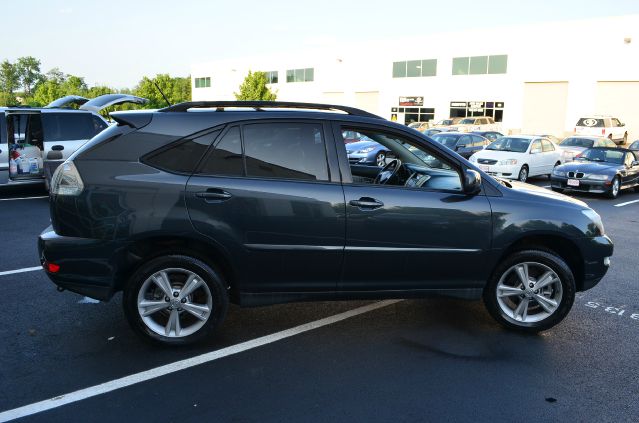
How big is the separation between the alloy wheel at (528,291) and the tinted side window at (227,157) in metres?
2.36

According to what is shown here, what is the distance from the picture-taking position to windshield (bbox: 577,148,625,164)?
14480mm

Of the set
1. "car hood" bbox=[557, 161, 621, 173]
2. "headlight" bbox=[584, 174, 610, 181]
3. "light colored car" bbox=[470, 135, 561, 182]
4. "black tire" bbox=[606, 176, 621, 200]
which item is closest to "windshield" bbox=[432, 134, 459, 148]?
"light colored car" bbox=[470, 135, 561, 182]

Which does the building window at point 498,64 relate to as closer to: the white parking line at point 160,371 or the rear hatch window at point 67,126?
the rear hatch window at point 67,126

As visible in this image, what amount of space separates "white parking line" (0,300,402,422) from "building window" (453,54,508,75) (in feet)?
142

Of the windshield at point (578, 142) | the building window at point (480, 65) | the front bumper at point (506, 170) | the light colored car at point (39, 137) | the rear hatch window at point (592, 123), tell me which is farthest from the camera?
the building window at point (480, 65)

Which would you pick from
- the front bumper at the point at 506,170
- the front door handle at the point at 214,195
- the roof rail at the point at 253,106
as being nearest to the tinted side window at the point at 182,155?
the front door handle at the point at 214,195

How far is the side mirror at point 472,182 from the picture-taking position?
408 centimetres

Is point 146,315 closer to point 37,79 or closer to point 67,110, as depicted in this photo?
point 67,110

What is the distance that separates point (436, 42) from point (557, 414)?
4846 centimetres

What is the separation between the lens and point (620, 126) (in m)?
31.1

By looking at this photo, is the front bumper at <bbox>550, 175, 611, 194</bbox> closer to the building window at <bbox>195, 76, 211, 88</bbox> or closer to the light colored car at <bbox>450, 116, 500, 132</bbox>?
the light colored car at <bbox>450, 116, 500, 132</bbox>

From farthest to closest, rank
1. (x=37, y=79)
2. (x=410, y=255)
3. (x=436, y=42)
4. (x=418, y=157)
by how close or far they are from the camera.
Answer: (x=37, y=79), (x=436, y=42), (x=418, y=157), (x=410, y=255)

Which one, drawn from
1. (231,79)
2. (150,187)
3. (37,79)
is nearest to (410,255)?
(150,187)

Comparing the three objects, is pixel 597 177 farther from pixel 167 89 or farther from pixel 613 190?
pixel 167 89
